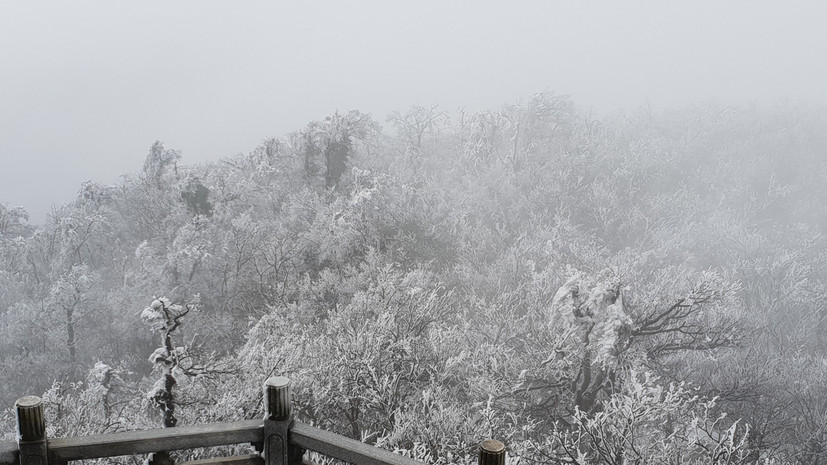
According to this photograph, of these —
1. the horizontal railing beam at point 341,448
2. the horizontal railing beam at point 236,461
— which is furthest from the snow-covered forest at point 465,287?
the horizontal railing beam at point 341,448

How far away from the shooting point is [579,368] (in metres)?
14.4

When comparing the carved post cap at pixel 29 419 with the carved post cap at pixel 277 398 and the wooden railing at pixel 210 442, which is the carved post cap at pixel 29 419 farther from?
the carved post cap at pixel 277 398

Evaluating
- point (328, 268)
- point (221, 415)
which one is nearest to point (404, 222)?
point (328, 268)

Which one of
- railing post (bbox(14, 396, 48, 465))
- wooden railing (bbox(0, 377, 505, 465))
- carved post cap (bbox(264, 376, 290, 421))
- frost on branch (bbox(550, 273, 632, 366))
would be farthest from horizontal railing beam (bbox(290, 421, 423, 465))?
frost on branch (bbox(550, 273, 632, 366))

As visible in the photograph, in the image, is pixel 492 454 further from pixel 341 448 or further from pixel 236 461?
pixel 236 461

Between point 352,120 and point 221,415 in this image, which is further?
point 352,120

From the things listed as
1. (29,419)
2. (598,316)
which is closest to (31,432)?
(29,419)

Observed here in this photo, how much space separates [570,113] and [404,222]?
623 inches

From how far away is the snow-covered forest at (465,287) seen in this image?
40.8 ft

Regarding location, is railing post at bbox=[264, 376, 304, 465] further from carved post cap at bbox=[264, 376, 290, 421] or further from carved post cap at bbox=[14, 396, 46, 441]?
carved post cap at bbox=[14, 396, 46, 441]

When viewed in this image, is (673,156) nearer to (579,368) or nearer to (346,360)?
(579,368)

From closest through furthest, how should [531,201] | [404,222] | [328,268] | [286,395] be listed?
[286,395] < [328,268] < [404,222] < [531,201]

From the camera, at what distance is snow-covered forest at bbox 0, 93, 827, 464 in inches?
489

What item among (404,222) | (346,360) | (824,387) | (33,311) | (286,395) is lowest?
(824,387)
